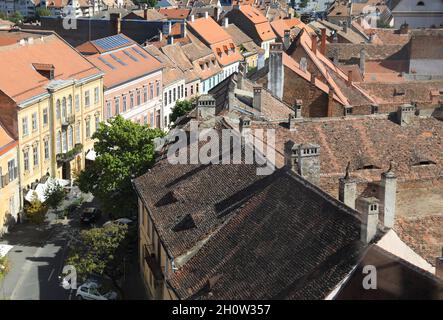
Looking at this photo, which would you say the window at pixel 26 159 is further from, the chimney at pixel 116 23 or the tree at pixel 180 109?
the chimney at pixel 116 23

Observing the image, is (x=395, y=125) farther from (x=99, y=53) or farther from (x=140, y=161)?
(x=99, y=53)

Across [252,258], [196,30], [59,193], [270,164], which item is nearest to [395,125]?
[270,164]

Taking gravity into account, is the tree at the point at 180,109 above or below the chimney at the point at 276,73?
below

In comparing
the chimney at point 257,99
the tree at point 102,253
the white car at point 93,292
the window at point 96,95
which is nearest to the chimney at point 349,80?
the chimney at point 257,99

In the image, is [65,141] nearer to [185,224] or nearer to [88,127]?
[88,127]

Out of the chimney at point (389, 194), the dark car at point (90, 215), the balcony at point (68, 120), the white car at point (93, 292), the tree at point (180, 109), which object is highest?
the chimney at point (389, 194)

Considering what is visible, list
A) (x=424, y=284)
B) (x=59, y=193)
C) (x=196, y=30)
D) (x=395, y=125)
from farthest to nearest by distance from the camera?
(x=196, y=30) < (x=59, y=193) < (x=395, y=125) < (x=424, y=284)

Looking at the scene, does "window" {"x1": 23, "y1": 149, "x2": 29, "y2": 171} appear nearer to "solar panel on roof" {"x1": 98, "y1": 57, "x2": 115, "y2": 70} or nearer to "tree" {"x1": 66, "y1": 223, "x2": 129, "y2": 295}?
"tree" {"x1": 66, "y1": 223, "x2": 129, "y2": 295}
